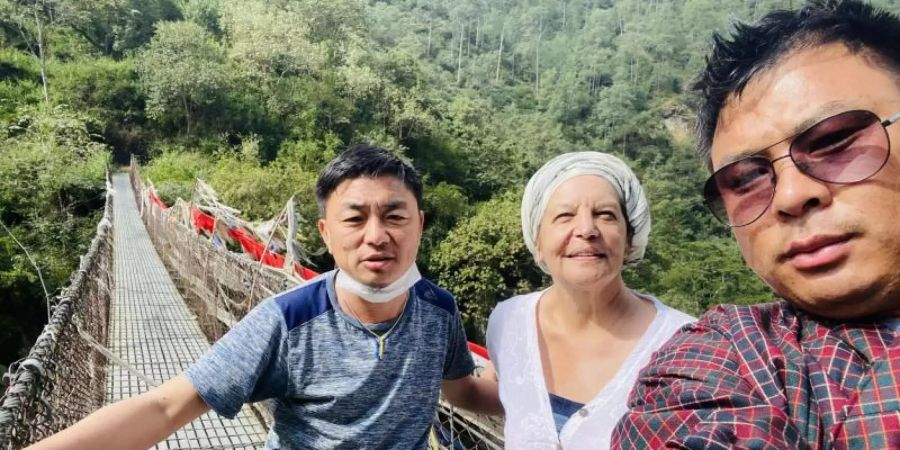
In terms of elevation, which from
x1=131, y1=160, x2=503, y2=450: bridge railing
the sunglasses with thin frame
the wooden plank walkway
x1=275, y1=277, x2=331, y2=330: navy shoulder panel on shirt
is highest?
the sunglasses with thin frame

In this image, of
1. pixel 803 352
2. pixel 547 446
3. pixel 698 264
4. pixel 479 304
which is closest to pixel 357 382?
pixel 547 446

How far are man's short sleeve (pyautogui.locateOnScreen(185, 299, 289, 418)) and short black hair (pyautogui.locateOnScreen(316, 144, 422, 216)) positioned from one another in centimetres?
26

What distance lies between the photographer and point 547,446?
3.11ft

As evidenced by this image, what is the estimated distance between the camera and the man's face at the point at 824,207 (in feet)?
1.60

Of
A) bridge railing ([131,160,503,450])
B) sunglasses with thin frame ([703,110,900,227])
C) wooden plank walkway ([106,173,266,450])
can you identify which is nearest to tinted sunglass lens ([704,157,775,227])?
sunglasses with thin frame ([703,110,900,227])

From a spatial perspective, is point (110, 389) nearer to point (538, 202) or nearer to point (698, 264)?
point (538, 202)

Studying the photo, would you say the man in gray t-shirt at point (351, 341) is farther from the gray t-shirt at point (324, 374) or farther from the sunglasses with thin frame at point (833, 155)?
the sunglasses with thin frame at point (833, 155)

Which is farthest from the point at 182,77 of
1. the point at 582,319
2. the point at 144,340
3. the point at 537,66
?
the point at 537,66

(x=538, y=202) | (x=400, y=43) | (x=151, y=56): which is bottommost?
(x=538, y=202)

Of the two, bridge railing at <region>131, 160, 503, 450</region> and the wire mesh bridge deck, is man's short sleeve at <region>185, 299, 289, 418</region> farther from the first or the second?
bridge railing at <region>131, 160, 503, 450</region>

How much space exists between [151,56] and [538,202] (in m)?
22.5

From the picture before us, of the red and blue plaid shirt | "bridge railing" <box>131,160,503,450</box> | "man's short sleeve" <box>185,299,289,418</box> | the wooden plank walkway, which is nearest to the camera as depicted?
the red and blue plaid shirt

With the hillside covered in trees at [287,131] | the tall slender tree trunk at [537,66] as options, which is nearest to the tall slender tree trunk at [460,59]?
the hillside covered in trees at [287,131]

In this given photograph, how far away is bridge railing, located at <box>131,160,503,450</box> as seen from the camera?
1.56 metres
